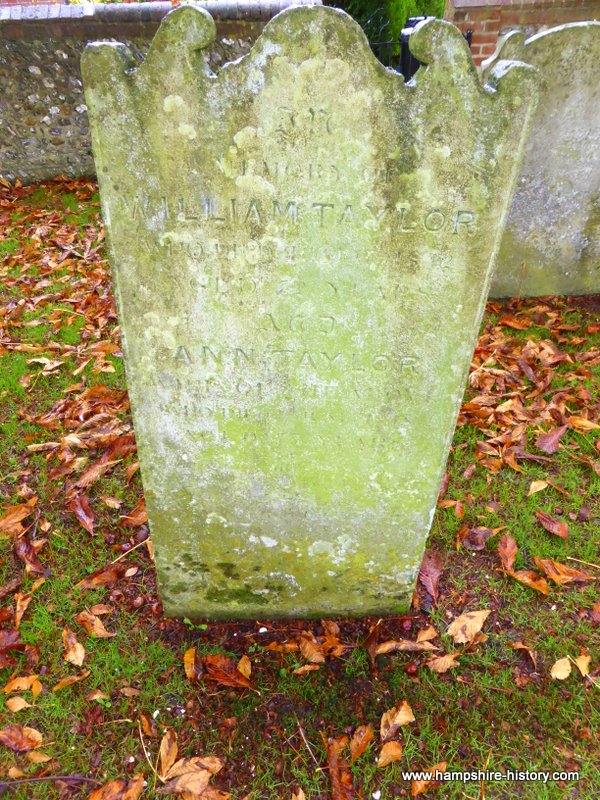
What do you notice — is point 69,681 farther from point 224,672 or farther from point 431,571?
point 431,571

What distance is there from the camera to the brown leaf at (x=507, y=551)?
274 cm

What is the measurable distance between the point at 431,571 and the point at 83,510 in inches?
71.6

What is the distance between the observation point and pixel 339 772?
81.7 inches

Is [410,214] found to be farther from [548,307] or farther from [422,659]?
[548,307]

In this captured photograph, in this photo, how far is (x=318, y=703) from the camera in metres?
2.27

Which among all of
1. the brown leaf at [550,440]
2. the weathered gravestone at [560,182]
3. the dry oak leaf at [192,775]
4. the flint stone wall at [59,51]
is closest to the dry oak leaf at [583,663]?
the brown leaf at [550,440]

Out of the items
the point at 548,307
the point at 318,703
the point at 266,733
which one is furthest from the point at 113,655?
the point at 548,307

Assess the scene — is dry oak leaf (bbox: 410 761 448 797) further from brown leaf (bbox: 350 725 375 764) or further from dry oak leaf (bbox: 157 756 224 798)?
dry oak leaf (bbox: 157 756 224 798)

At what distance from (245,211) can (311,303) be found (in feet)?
1.12

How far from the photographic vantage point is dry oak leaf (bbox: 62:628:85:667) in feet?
7.86

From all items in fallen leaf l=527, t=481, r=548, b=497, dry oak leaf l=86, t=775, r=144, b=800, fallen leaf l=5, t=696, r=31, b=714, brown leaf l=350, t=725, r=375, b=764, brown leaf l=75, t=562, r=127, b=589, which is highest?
fallen leaf l=527, t=481, r=548, b=497

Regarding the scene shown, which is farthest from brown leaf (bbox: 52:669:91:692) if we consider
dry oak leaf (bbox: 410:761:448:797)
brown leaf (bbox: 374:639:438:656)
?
dry oak leaf (bbox: 410:761:448:797)

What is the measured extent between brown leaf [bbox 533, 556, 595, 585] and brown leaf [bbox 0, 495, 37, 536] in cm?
260

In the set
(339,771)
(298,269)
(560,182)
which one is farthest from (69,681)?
(560,182)
